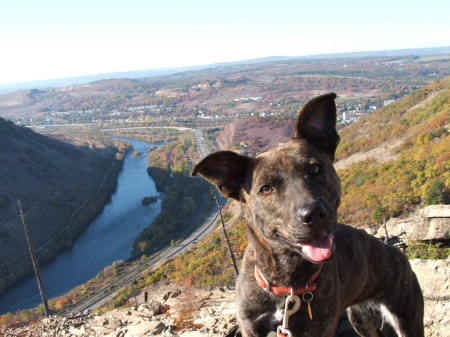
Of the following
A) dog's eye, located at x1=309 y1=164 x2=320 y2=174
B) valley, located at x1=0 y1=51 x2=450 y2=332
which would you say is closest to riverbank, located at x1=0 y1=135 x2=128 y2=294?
valley, located at x1=0 y1=51 x2=450 y2=332

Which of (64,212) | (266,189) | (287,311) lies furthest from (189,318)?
(64,212)

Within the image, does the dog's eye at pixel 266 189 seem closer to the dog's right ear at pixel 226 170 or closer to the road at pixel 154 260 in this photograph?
the dog's right ear at pixel 226 170

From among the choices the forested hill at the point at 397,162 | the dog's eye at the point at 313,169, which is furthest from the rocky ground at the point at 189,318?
the forested hill at the point at 397,162

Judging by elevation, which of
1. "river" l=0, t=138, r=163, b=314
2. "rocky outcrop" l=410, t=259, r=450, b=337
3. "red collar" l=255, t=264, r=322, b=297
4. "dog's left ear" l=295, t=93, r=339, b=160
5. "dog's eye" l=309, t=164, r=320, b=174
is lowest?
"river" l=0, t=138, r=163, b=314

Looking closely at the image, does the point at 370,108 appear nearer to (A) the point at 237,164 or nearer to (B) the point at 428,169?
(B) the point at 428,169

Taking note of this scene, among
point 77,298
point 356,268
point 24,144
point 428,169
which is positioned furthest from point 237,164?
point 24,144

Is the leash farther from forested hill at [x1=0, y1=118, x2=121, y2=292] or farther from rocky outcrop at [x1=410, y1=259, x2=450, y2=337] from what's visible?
forested hill at [x1=0, y1=118, x2=121, y2=292]
